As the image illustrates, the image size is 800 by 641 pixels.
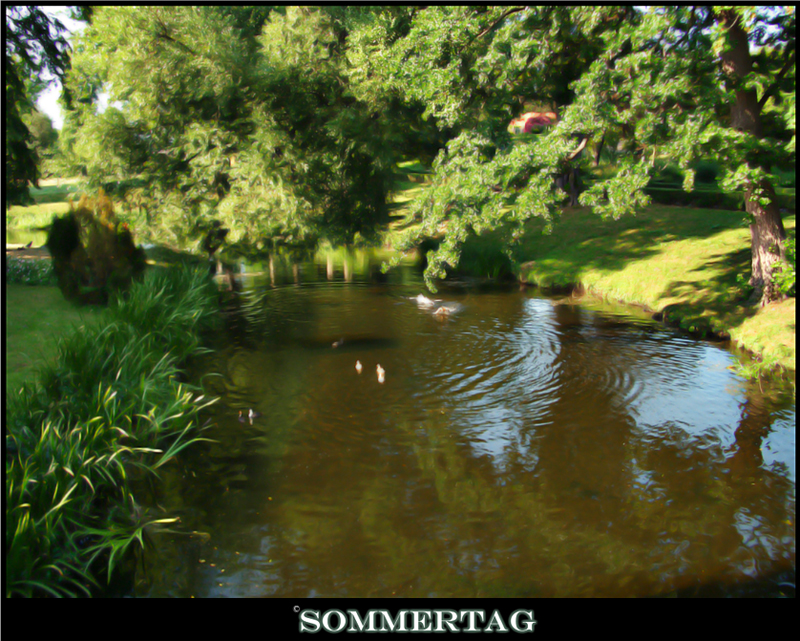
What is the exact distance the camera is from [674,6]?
11188mm

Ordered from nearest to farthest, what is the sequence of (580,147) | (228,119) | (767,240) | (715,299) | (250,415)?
(250,415) → (767,240) → (580,147) → (715,299) → (228,119)

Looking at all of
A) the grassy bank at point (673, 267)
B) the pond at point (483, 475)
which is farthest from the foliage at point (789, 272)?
the pond at point (483, 475)

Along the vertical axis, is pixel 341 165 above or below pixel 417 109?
below

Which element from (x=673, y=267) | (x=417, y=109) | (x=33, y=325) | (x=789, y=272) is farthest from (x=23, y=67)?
(x=673, y=267)

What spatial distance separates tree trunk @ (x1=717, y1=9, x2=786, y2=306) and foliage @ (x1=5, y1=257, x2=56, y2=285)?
17649mm

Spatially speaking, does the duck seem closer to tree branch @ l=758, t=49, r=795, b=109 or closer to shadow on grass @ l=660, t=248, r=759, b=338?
shadow on grass @ l=660, t=248, r=759, b=338

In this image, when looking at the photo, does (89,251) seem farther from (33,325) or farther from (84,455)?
(84,455)

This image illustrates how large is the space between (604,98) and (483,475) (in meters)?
8.99

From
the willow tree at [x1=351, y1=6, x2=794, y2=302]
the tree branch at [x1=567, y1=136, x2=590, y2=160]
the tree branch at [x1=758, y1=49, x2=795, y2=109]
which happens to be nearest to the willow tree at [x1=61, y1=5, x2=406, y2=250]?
the willow tree at [x1=351, y1=6, x2=794, y2=302]

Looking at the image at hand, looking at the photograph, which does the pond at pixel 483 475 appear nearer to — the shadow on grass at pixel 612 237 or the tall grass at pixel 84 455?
the tall grass at pixel 84 455

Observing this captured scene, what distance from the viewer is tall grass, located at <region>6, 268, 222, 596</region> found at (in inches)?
214

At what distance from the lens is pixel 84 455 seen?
21.4ft

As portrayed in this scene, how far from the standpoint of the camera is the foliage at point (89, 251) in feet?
44.8

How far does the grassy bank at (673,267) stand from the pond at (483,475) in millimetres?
1361
